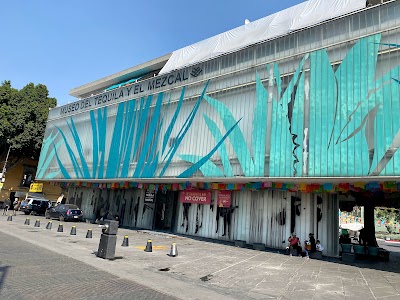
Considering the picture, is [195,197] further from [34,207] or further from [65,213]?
[34,207]

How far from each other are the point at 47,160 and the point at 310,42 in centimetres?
2997

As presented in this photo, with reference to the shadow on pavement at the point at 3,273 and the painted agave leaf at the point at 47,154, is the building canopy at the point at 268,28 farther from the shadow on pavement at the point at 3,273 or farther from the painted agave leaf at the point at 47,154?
the shadow on pavement at the point at 3,273

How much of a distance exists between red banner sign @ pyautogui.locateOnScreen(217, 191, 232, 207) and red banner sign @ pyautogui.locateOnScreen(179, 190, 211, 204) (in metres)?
0.96

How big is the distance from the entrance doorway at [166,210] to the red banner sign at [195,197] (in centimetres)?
152

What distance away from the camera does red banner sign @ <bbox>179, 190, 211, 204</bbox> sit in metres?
21.7

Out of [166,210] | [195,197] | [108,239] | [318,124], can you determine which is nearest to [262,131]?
[318,124]

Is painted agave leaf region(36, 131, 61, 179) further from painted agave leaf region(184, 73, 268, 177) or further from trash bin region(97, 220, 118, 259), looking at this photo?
trash bin region(97, 220, 118, 259)

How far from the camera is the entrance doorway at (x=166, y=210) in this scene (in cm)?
2441

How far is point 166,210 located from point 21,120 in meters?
24.7

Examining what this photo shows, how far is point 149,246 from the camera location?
13.5m

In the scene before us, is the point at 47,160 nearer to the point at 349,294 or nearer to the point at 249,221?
the point at 249,221

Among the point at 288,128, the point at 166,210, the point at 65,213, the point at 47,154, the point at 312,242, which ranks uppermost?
the point at 47,154

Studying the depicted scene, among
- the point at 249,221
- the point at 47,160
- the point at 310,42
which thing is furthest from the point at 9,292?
the point at 47,160

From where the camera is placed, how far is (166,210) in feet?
82.9
